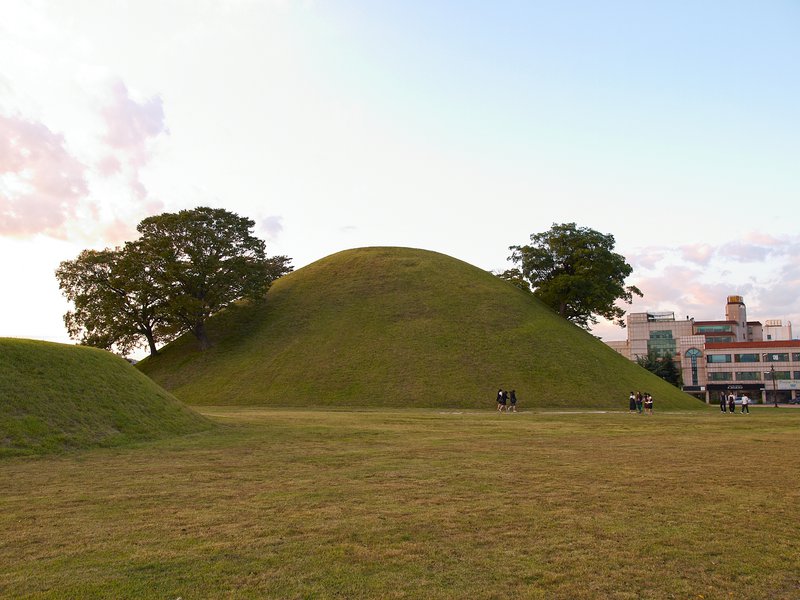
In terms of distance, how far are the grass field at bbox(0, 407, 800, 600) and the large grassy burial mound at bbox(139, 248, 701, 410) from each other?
117 feet

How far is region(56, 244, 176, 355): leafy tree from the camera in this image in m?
66.6

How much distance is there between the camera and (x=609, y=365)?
2468 inches

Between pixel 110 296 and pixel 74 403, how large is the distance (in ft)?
157

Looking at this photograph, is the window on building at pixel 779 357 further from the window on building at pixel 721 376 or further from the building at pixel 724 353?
the window on building at pixel 721 376

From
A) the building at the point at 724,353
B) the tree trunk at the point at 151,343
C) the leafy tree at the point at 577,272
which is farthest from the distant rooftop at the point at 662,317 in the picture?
the tree trunk at the point at 151,343

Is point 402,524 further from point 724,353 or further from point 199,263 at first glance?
point 724,353

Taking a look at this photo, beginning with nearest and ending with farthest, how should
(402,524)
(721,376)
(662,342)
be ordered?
(402,524), (721,376), (662,342)

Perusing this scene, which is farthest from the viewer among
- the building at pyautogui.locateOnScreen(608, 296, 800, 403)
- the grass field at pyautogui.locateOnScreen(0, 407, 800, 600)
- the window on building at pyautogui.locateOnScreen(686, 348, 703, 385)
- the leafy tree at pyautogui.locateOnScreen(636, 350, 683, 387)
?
the window on building at pyautogui.locateOnScreen(686, 348, 703, 385)

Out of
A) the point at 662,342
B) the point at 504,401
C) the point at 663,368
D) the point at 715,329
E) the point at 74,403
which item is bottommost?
the point at 504,401

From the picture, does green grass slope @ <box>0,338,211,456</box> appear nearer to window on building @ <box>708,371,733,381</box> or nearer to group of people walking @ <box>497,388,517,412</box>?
group of people walking @ <box>497,388,517,412</box>

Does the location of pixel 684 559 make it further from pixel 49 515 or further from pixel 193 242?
pixel 193 242

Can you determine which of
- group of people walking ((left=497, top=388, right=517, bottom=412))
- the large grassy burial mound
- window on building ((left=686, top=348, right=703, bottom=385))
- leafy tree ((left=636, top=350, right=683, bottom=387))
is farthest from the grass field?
window on building ((left=686, top=348, right=703, bottom=385))

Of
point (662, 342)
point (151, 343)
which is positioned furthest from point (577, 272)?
point (662, 342)

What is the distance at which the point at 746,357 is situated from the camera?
117m
